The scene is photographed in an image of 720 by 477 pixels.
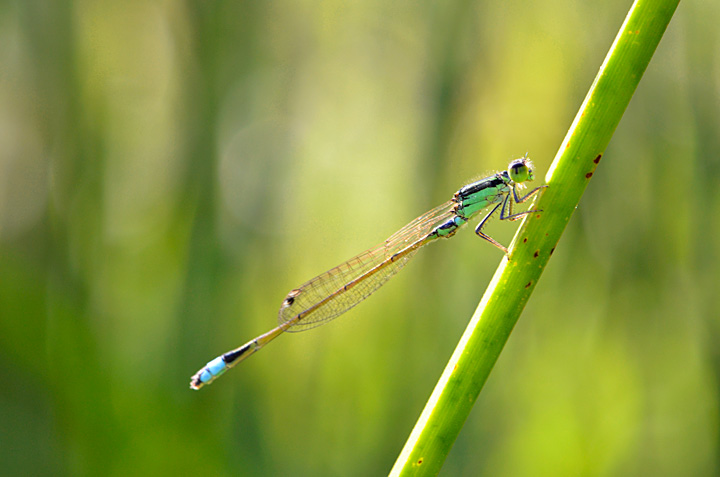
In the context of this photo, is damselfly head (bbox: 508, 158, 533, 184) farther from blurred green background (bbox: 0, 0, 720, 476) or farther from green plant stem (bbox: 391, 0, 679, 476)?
blurred green background (bbox: 0, 0, 720, 476)

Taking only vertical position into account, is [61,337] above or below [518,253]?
above

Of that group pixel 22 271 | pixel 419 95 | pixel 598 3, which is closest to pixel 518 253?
pixel 419 95

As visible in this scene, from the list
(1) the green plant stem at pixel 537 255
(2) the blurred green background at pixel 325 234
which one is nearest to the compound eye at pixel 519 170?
(1) the green plant stem at pixel 537 255

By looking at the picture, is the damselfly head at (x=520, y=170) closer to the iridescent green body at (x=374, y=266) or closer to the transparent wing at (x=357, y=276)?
the iridescent green body at (x=374, y=266)

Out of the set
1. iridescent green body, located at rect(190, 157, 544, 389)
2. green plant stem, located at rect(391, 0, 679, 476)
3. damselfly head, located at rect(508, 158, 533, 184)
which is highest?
iridescent green body, located at rect(190, 157, 544, 389)

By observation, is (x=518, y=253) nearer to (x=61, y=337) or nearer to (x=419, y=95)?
(x=419, y=95)

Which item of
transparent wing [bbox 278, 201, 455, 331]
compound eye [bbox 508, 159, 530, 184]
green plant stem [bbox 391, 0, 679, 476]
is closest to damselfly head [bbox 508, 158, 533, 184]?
compound eye [bbox 508, 159, 530, 184]
